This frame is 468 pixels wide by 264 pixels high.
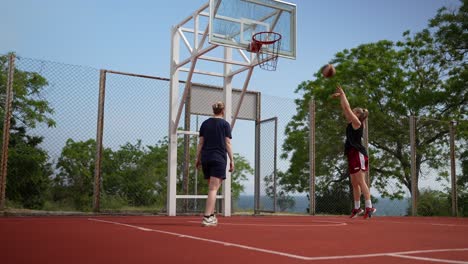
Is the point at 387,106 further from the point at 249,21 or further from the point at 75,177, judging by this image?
the point at 75,177

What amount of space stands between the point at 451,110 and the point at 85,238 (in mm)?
23563

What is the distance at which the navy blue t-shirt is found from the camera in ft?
21.8

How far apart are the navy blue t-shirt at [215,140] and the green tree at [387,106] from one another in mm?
13505

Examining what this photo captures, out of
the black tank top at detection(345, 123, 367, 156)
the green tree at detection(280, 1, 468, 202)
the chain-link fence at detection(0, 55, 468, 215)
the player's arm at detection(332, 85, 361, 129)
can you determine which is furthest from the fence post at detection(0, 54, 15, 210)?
the green tree at detection(280, 1, 468, 202)

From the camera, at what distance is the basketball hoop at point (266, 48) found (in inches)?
400

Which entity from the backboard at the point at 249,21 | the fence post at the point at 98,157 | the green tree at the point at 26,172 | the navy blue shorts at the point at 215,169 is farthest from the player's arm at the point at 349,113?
the green tree at the point at 26,172

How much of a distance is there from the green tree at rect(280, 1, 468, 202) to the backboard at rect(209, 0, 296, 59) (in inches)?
379

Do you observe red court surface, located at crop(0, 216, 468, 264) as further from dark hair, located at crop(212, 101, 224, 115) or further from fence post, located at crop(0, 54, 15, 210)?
fence post, located at crop(0, 54, 15, 210)

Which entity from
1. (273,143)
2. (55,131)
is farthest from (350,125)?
(55,131)

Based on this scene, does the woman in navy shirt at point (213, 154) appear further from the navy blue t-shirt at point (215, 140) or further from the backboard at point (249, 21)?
the backboard at point (249, 21)

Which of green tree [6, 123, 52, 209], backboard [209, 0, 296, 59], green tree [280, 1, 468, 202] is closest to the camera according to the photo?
backboard [209, 0, 296, 59]

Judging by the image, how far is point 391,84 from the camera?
27.0 meters

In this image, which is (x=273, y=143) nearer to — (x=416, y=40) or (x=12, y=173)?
(x=12, y=173)

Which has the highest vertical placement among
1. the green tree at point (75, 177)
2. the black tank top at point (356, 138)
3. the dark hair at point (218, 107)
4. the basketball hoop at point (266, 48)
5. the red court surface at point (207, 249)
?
the basketball hoop at point (266, 48)
